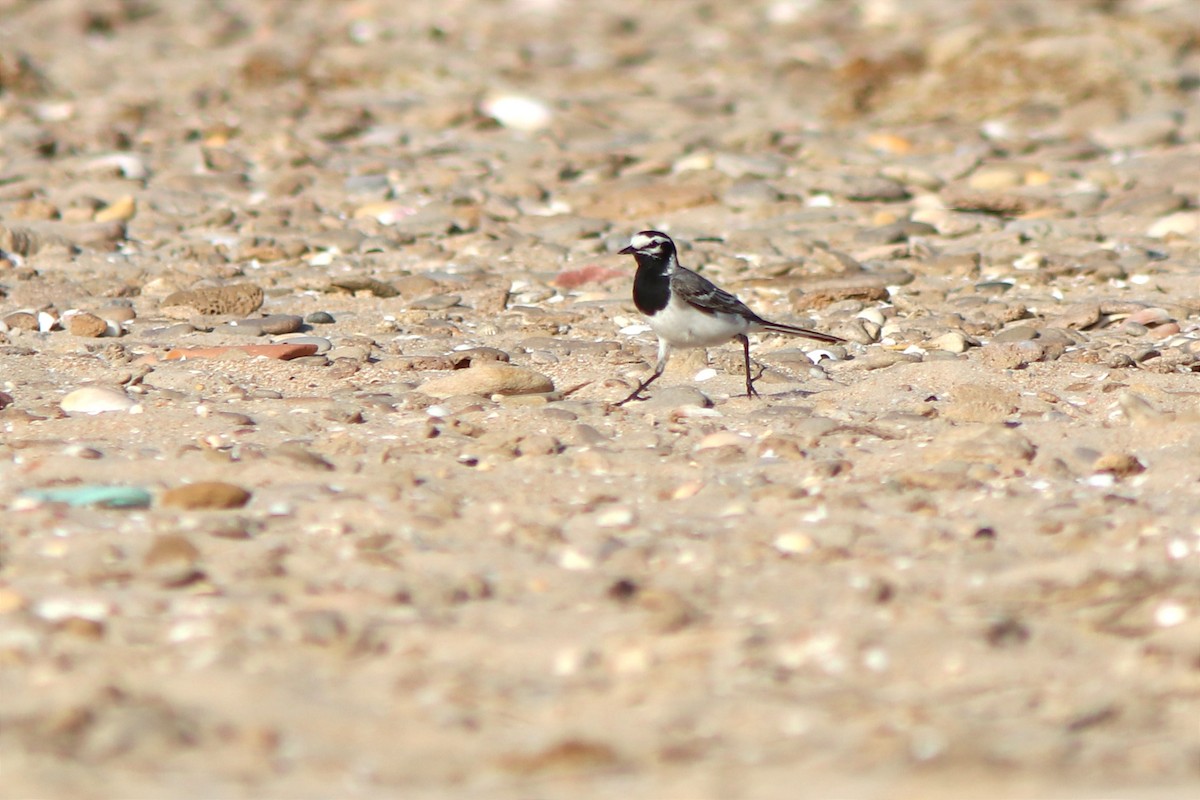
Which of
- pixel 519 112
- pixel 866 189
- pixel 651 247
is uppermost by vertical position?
pixel 519 112

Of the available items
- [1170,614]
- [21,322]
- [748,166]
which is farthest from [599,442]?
[748,166]

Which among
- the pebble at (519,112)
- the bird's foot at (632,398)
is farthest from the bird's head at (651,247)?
the pebble at (519,112)

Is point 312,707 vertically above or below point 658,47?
below

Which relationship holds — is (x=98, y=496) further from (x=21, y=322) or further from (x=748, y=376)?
(x=21, y=322)

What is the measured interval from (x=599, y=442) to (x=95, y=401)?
184 cm

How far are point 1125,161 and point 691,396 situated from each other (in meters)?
5.30

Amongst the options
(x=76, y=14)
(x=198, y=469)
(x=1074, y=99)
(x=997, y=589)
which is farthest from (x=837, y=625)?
(x=76, y=14)

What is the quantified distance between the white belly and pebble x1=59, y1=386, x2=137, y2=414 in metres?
2.00

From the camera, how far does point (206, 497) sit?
14.3 feet

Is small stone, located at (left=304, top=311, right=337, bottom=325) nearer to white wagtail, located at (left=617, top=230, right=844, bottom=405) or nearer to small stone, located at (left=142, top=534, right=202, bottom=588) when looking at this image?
white wagtail, located at (left=617, top=230, right=844, bottom=405)

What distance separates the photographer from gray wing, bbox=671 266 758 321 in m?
5.80

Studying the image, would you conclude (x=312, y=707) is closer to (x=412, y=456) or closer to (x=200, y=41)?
(x=412, y=456)

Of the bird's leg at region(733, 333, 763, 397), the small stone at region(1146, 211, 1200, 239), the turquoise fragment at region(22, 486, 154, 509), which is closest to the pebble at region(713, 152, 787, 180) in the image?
the small stone at region(1146, 211, 1200, 239)

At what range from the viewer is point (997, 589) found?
150 inches
